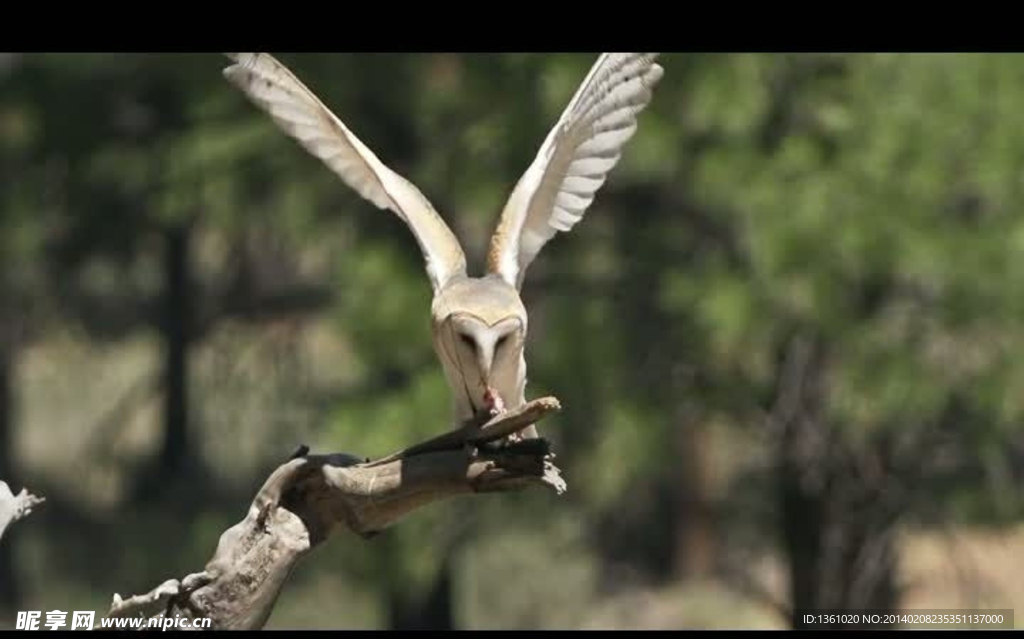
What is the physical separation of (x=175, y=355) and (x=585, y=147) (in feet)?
35.8

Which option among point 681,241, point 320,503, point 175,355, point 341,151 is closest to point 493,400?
point 320,503

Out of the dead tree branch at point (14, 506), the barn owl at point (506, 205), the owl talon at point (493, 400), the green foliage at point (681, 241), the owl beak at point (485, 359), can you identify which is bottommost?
the dead tree branch at point (14, 506)

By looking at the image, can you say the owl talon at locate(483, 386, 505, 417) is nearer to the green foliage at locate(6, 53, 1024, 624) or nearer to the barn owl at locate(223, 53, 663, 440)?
the barn owl at locate(223, 53, 663, 440)

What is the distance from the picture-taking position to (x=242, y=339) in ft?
48.8

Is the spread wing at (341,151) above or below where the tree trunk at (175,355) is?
below

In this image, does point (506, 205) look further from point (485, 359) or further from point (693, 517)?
point (693, 517)

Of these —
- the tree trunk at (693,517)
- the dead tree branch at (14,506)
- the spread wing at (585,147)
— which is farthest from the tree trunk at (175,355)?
the dead tree branch at (14,506)

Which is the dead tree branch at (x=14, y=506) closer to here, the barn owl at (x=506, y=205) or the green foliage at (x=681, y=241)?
the barn owl at (x=506, y=205)

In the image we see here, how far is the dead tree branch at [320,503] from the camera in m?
4.07

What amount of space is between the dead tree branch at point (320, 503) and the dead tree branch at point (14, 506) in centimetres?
25

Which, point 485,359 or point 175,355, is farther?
Answer: point 175,355

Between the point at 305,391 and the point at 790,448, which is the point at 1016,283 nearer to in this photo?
the point at 790,448

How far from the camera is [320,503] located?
14.1 ft

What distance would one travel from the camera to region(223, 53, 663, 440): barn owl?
4.52 metres
